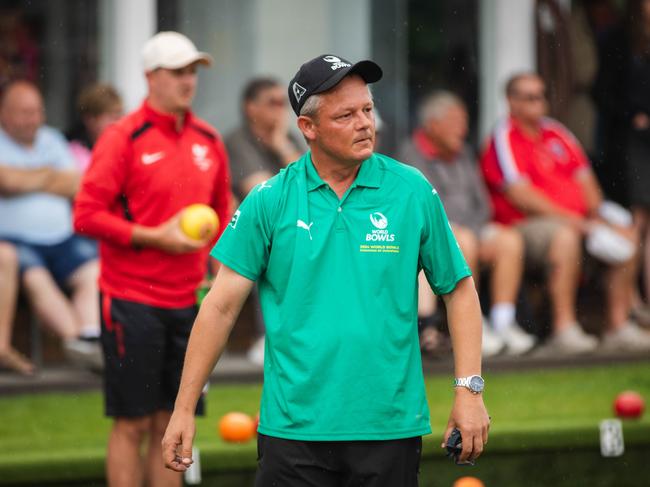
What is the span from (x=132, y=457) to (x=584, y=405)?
3.03m

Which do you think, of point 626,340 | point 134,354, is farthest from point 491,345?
point 134,354

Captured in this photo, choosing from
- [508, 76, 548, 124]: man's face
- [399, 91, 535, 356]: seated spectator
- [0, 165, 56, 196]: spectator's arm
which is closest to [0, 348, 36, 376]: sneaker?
[0, 165, 56, 196]: spectator's arm

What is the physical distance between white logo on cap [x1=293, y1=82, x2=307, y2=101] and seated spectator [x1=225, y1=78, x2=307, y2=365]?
174 inches

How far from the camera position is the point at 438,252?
13.1 ft

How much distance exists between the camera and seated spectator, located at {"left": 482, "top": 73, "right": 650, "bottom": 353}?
8.78 meters

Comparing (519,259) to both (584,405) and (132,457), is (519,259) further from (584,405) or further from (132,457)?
(132,457)

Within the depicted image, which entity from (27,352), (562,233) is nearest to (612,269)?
(562,233)

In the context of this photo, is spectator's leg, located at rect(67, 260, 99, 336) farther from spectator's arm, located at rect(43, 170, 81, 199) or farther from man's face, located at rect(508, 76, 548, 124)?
man's face, located at rect(508, 76, 548, 124)

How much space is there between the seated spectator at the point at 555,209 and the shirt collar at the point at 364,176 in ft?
16.1

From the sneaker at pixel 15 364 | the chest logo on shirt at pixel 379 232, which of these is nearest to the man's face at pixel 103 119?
the sneaker at pixel 15 364

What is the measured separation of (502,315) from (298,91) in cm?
481

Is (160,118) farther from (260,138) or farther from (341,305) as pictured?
(260,138)

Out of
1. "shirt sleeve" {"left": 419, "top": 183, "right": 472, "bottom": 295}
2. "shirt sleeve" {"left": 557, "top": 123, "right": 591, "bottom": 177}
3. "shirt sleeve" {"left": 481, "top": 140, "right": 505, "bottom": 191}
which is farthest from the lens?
"shirt sleeve" {"left": 557, "top": 123, "right": 591, "bottom": 177}

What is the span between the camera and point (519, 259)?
28.4 ft
